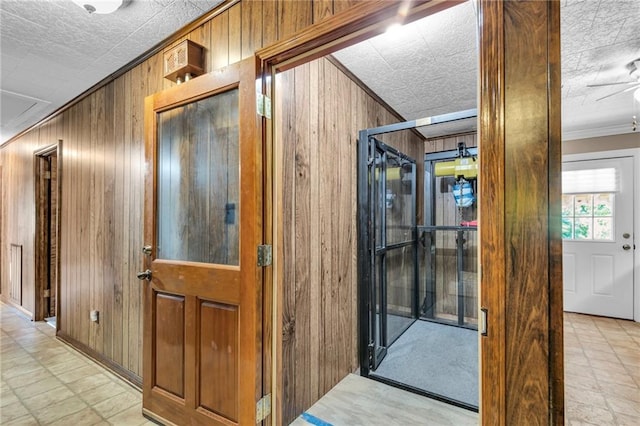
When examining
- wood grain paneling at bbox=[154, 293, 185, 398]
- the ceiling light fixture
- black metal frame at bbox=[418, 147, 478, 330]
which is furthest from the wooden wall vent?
black metal frame at bbox=[418, 147, 478, 330]

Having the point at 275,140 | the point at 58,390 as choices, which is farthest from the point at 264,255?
the point at 58,390

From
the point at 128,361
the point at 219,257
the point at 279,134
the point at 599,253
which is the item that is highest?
the point at 279,134

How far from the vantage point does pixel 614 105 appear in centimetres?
323

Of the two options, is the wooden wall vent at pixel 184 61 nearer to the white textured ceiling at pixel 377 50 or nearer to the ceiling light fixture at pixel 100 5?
the white textured ceiling at pixel 377 50

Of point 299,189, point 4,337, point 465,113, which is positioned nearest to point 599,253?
point 465,113

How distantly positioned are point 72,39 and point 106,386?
2463 millimetres

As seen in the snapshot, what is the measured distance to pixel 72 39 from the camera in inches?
79.5

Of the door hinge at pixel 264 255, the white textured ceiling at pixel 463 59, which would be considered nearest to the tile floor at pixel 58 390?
the door hinge at pixel 264 255

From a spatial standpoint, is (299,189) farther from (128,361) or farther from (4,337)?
(4,337)

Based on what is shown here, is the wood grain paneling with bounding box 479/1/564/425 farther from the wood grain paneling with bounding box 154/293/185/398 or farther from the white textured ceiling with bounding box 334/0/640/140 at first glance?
the wood grain paneling with bounding box 154/293/185/398

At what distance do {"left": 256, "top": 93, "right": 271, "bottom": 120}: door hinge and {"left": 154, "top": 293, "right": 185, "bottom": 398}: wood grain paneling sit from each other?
112cm

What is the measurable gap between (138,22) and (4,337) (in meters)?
3.63

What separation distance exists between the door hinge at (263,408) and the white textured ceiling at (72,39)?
2.09m

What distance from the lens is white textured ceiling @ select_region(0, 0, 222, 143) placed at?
5.68 ft
